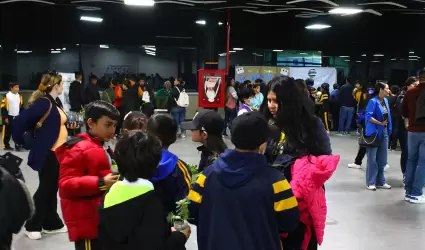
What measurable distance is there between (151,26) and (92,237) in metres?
13.4

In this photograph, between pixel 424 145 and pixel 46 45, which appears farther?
pixel 46 45

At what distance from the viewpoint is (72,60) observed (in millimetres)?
15180

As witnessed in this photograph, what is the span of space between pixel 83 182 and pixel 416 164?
4.50m

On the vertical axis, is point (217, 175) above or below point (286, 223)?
above

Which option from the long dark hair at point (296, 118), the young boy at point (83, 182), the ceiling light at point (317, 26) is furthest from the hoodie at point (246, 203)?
the ceiling light at point (317, 26)

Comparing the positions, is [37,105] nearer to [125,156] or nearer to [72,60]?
[125,156]

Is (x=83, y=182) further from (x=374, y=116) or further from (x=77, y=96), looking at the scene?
(x=77, y=96)

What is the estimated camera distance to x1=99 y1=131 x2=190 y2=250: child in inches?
73.0

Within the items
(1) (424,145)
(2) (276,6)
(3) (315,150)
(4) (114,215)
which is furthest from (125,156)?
(2) (276,6)

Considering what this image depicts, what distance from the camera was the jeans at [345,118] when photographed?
12172mm

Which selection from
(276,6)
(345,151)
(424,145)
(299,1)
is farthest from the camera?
(276,6)

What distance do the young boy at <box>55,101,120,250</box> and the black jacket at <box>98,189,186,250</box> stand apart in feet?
1.67

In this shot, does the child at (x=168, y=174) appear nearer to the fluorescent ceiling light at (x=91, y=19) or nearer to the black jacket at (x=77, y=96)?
the black jacket at (x=77, y=96)

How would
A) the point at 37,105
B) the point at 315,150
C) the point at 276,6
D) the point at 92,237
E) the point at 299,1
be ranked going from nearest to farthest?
the point at 315,150 → the point at 92,237 → the point at 37,105 → the point at 299,1 → the point at 276,6
